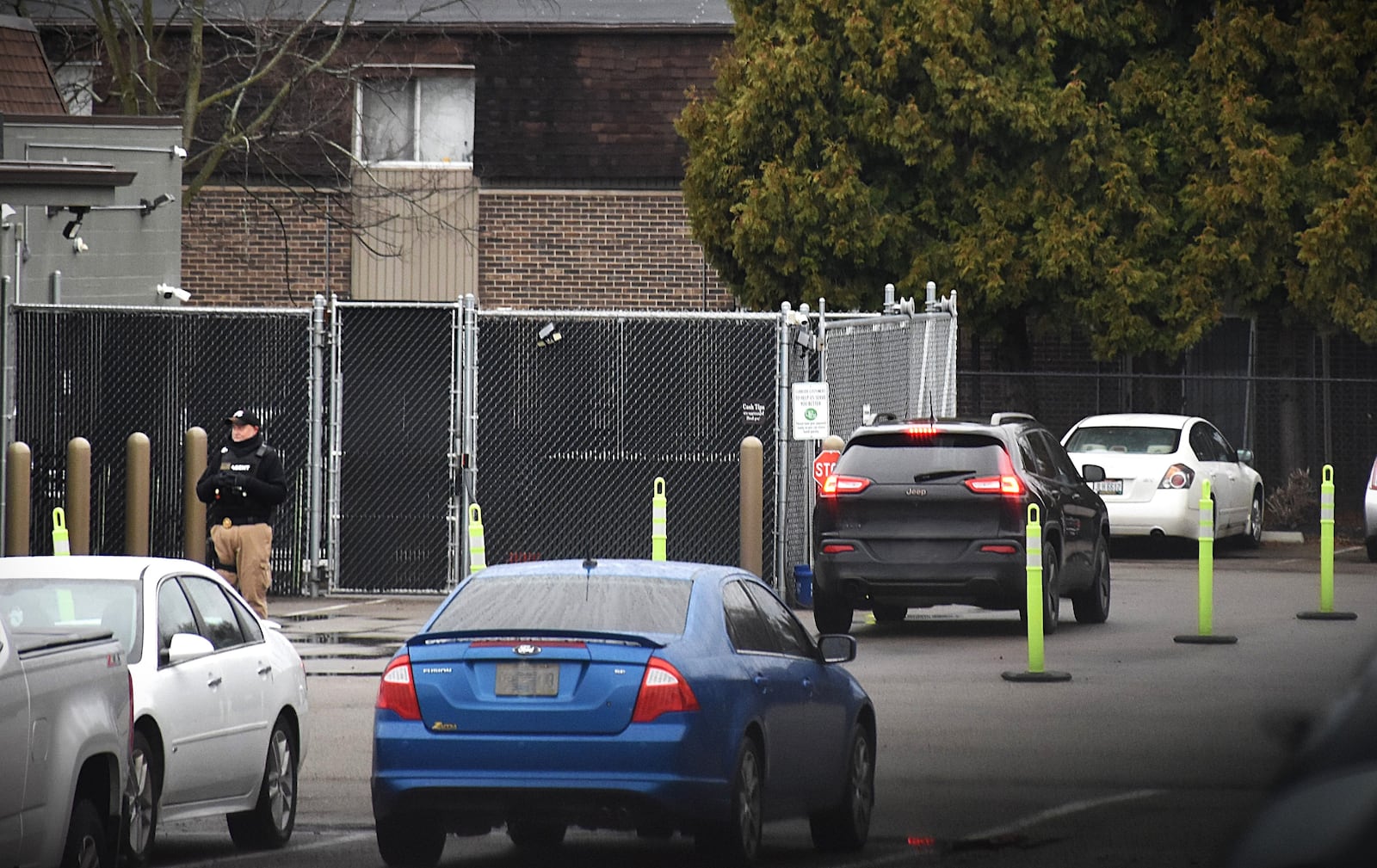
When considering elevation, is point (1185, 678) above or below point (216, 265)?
below

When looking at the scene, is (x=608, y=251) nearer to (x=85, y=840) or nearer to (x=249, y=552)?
(x=249, y=552)

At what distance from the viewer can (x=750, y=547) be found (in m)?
20.9

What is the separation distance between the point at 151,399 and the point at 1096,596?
342 inches

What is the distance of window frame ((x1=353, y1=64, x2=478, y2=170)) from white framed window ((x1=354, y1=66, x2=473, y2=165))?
13mm

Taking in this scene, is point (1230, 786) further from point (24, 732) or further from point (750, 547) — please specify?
point (750, 547)

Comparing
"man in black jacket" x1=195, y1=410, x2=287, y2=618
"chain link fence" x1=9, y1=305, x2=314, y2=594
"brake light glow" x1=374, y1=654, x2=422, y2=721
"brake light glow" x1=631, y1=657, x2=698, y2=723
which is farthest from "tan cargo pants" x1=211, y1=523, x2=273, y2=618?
"brake light glow" x1=631, y1=657, x2=698, y2=723

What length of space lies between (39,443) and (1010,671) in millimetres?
10214

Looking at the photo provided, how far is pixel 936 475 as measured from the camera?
59.2 ft

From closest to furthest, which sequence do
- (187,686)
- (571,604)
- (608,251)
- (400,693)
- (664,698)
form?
(664,698) < (400,693) < (571,604) < (187,686) < (608,251)

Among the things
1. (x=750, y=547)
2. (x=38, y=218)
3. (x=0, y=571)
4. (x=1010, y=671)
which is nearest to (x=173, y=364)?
(x=38, y=218)

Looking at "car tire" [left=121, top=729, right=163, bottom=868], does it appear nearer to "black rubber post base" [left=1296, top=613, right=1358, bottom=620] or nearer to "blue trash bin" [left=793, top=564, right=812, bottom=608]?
"blue trash bin" [left=793, top=564, right=812, bottom=608]

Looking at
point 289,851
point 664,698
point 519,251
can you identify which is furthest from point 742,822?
point 519,251

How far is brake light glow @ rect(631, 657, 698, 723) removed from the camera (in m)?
9.00

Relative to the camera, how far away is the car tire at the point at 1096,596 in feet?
64.8
